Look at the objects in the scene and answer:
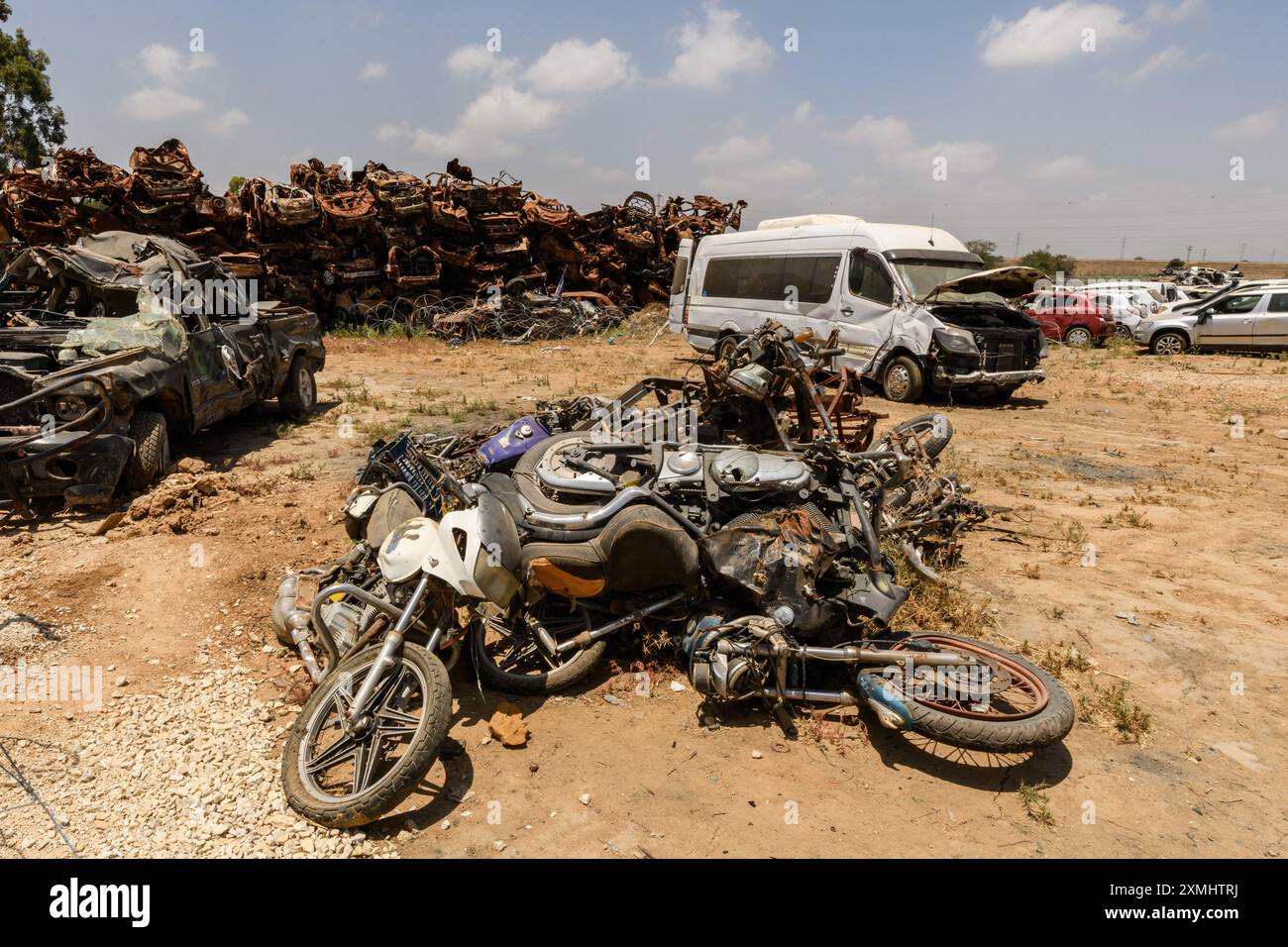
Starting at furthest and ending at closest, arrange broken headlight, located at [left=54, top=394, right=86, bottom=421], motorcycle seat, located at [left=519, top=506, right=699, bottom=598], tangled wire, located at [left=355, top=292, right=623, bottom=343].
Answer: tangled wire, located at [left=355, top=292, right=623, bottom=343], broken headlight, located at [left=54, top=394, right=86, bottom=421], motorcycle seat, located at [left=519, top=506, right=699, bottom=598]

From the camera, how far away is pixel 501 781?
3.24 metres

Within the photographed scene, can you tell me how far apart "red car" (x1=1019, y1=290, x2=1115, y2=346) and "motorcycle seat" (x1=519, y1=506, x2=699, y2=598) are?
55.1 ft

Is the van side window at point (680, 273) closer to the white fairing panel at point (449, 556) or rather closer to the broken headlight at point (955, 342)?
the broken headlight at point (955, 342)

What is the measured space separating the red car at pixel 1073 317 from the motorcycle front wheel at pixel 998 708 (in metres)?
16.3

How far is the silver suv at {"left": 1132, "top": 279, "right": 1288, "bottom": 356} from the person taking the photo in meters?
14.9

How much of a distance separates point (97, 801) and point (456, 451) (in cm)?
303

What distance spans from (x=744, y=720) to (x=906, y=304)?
8673mm

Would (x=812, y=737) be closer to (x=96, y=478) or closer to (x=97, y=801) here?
(x=97, y=801)

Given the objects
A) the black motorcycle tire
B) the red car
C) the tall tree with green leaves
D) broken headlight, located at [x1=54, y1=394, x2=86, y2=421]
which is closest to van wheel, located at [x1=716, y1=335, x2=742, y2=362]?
the black motorcycle tire

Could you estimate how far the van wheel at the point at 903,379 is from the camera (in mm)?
10844

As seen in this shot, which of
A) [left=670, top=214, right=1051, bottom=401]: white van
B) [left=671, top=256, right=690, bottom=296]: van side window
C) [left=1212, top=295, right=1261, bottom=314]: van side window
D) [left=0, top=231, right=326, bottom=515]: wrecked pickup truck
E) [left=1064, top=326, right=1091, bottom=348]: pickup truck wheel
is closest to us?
[left=0, top=231, right=326, bottom=515]: wrecked pickup truck

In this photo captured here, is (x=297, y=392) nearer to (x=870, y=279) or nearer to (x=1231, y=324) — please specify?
(x=870, y=279)

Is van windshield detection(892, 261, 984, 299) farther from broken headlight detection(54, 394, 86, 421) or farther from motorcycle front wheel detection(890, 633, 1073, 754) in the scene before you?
broken headlight detection(54, 394, 86, 421)
